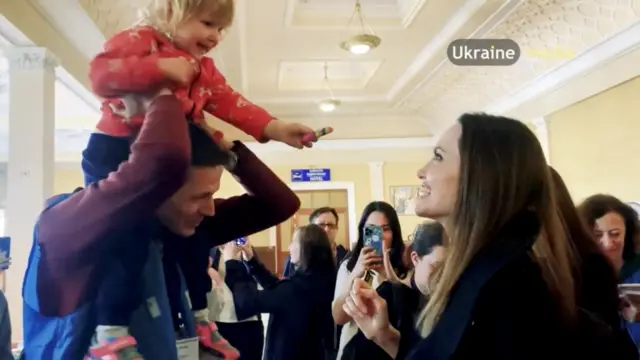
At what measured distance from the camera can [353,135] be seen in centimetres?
1196

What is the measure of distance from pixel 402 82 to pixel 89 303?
921 centimetres

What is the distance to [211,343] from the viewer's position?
111 cm

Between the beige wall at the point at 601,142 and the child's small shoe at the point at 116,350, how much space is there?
6.62 meters

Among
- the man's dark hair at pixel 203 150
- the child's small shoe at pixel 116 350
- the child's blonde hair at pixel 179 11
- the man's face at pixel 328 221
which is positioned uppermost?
the child's blonde hair at pixel 179 11

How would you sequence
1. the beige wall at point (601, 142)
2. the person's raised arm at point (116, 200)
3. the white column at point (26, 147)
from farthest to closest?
1. the beige wall at point (601, 142)
2. the white column at point (26, 147)
3. the person's raised arm at point (116, 200)

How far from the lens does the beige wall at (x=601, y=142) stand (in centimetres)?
657

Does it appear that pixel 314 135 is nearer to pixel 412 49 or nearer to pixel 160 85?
pixel 160 85

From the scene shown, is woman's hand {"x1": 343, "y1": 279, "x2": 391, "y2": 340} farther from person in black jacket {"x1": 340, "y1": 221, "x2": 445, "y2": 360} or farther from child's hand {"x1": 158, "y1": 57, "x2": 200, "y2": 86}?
child's hand {"x1": 158, "y1": 57, "x2": 200, "y2": 86}

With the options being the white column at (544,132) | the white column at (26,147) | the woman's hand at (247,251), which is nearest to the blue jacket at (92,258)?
the woman's hand at (247,251)

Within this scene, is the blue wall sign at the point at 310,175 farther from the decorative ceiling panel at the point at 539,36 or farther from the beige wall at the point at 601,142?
the beige wall at the point at 601,142

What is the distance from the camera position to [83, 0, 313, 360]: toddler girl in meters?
0.88

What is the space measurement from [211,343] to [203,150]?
354 mm

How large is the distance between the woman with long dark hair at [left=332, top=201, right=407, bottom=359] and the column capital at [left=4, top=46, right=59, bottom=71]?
3440mm

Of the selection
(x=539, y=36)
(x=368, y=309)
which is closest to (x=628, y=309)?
(x=368, y=309)
